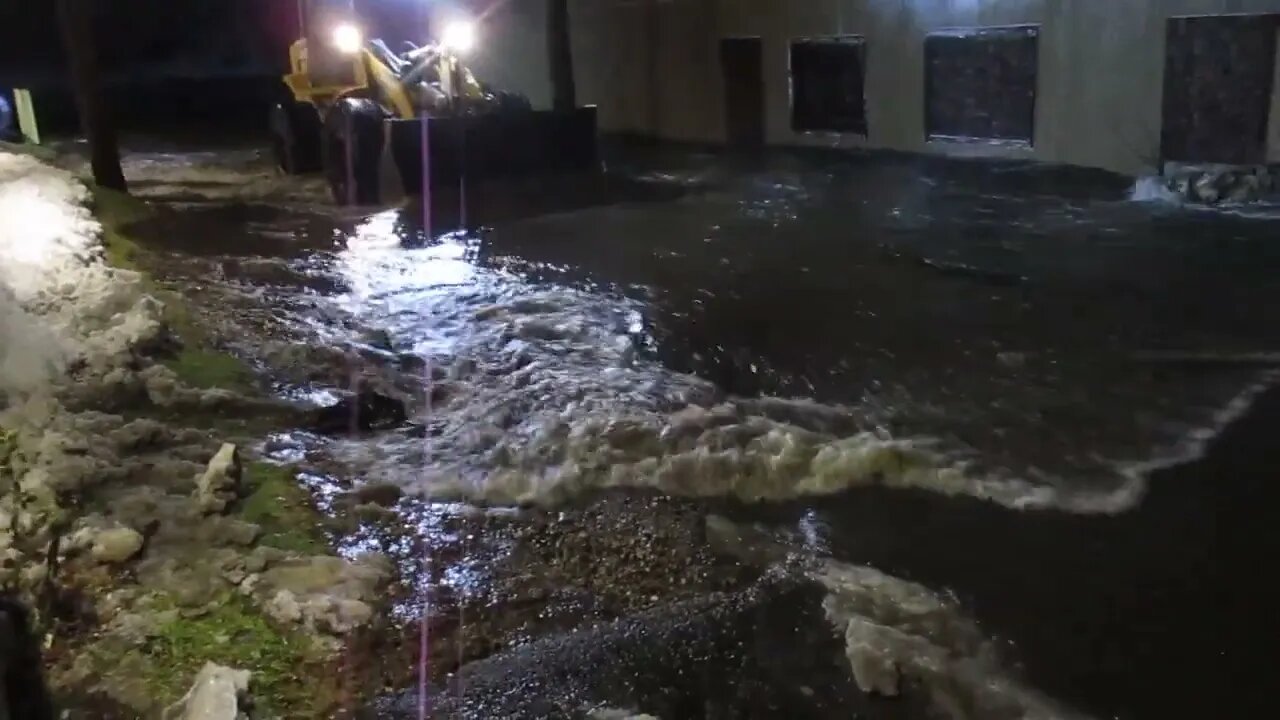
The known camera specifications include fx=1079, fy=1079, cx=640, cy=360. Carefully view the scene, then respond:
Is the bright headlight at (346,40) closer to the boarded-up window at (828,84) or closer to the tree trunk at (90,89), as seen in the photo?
the tree trunk at (90,89)

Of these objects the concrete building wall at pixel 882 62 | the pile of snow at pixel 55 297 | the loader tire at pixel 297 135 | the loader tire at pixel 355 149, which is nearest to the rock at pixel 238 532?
the pile of snow at pixel 55 297

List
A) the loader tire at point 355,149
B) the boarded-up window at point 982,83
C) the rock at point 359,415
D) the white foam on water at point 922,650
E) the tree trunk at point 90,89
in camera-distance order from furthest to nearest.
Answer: the boarded-up window at point 982,83, the loader tire at point 355,149, the tree trunk at point 90,89, the rock at point 359,415, the white foam on water at point 922,650

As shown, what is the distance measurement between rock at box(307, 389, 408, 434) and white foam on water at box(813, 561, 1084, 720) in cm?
271

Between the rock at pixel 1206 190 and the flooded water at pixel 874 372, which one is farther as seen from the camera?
the rock at pixel 1206 190

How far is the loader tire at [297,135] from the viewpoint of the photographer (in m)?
14.7

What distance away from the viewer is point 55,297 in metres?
7.12

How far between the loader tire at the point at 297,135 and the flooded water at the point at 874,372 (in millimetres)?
3351

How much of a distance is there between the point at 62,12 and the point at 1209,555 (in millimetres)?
12010

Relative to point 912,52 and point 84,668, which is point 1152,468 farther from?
point 912,52

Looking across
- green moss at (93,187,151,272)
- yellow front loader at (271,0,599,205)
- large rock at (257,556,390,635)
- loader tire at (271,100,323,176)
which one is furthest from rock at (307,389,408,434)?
loader tire at (271,100,323,176)

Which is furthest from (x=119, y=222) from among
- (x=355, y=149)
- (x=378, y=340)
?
(x=378, y=340)

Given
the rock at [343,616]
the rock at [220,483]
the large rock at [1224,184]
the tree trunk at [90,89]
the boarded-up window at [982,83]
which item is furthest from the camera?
the boarded-up window at [982,83]

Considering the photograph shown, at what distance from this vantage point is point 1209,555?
170 inches

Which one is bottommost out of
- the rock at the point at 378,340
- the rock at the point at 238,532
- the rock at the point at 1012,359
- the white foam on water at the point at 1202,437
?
the white foam on water at the point at 1202,437
